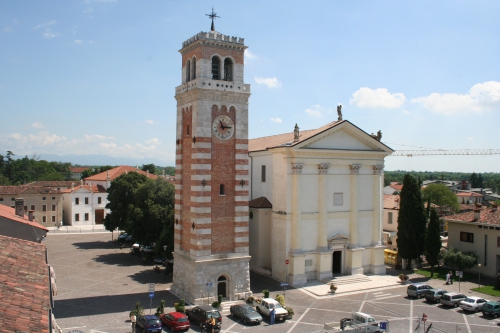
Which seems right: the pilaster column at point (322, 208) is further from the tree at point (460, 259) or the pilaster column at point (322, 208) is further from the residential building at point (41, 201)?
the residential building at point (41, 201)

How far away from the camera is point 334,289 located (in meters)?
35.3

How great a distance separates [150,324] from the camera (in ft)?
85.8

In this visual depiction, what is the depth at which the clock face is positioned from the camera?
108 feet

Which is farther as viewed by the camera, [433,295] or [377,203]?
[377,203]

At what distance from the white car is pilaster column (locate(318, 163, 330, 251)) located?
1187 cm

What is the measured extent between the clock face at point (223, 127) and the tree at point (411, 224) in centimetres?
2013

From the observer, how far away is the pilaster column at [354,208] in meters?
40.8

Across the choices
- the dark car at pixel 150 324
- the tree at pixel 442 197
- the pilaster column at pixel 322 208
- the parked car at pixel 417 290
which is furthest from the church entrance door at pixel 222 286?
the tree at pixel 442 197

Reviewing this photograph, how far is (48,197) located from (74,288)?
4325 centimetres

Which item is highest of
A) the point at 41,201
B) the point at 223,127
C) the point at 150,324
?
the point at 223,127

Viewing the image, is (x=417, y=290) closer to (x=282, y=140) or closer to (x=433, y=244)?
(x=433, y=244)

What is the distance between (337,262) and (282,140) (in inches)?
494

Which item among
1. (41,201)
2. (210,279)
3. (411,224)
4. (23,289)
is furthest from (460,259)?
(41,201)

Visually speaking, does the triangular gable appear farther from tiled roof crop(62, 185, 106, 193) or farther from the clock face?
tiled roof crop(62, 185, 106, 193)
